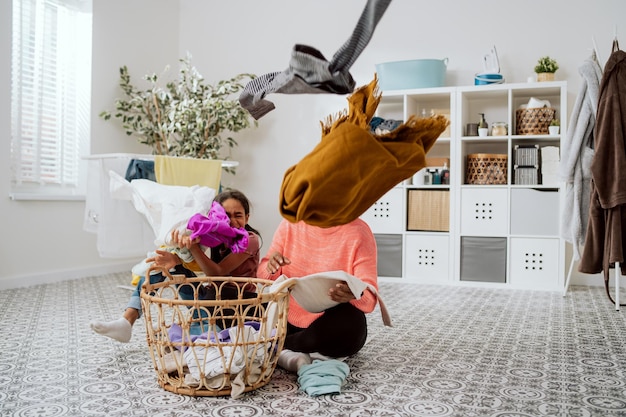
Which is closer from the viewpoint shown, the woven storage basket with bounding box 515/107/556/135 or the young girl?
the young girl

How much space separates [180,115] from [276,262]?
2.50 m

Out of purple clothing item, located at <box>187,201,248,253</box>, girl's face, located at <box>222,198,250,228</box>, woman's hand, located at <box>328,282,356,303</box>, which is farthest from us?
girl's face, located at <box>222,198,250,228</box>

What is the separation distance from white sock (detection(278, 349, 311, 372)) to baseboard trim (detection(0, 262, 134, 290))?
2.28 m

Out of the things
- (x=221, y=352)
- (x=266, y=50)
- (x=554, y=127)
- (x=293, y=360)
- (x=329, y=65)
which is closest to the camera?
(x=329, y=65)

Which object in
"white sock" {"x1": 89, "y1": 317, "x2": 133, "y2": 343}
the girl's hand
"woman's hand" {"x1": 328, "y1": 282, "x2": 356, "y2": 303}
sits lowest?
"white sock" {"x1": 89, "y1": 317, "x2": 133, "y2": 343}

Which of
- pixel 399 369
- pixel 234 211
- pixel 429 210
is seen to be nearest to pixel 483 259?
pixel 429 210

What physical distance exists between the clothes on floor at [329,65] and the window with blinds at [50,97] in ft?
9.13

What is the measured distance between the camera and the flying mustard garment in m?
1.10

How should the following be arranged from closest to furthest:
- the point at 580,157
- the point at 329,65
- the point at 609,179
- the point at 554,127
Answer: the point at 329,65
the point at 609,179
the point at 580,157
the point at 554,127

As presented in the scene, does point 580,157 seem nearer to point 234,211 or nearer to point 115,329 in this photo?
point 234,211

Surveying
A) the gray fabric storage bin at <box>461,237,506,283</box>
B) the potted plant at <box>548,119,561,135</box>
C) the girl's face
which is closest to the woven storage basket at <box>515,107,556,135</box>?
the potted plant at <box>548,119,561,135</box>

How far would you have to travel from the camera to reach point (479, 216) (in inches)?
148

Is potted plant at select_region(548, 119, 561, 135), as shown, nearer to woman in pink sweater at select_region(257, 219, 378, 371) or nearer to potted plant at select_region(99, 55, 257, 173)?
potted plant at select_region(99, 55, 257, 173)

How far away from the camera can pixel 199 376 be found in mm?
1481
